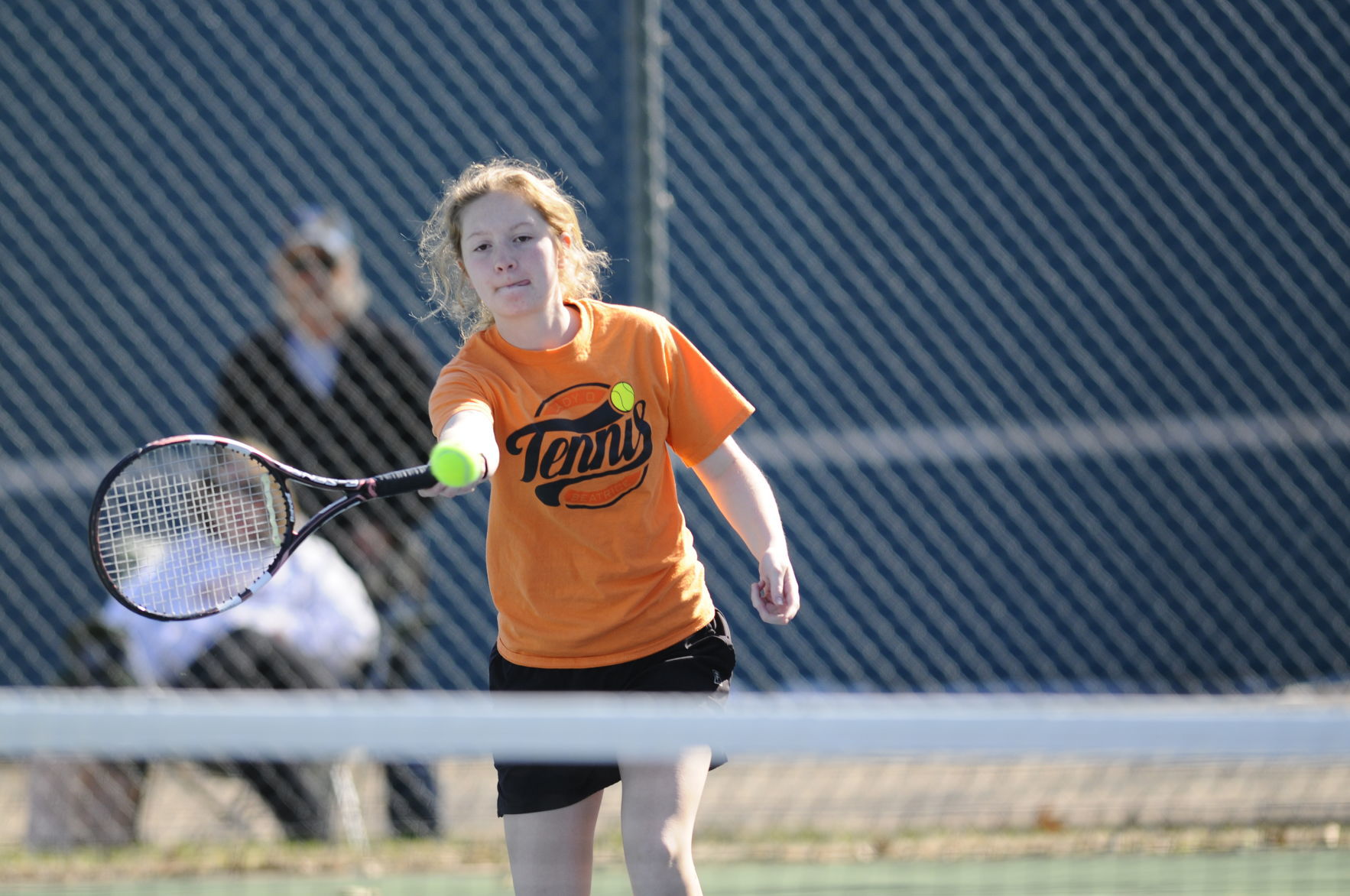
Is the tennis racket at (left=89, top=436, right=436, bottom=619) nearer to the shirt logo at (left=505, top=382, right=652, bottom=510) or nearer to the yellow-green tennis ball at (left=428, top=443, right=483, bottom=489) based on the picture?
the yellow-green tennis ball at (left=428, top=443, right=483, bottom=489)

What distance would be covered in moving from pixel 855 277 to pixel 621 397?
9.90 ft

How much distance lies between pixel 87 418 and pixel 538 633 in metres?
3.38

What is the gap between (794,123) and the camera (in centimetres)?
493

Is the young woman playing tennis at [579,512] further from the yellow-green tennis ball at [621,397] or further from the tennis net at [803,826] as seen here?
the tennis net at [803,826]

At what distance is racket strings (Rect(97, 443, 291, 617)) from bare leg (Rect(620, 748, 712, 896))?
23.1 inches

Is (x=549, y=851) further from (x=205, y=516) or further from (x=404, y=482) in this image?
(x=205, y=516)

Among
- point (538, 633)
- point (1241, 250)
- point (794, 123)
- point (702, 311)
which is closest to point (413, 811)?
point (538, 633)

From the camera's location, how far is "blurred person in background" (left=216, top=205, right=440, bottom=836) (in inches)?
150

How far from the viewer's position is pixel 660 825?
6.58 feet

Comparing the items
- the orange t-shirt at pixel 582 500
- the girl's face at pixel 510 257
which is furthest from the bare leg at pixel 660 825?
the girl's face at pixel 510 257

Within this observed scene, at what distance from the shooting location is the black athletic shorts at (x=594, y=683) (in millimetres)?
2092

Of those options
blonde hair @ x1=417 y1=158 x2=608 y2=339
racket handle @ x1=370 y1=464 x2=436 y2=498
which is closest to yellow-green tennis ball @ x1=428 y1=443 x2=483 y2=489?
racket handle @ x1=370 y1=464 x2=436 y2=498

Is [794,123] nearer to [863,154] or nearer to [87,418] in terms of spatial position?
[863,154]

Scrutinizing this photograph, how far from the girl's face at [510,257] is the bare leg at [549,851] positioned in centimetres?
70
